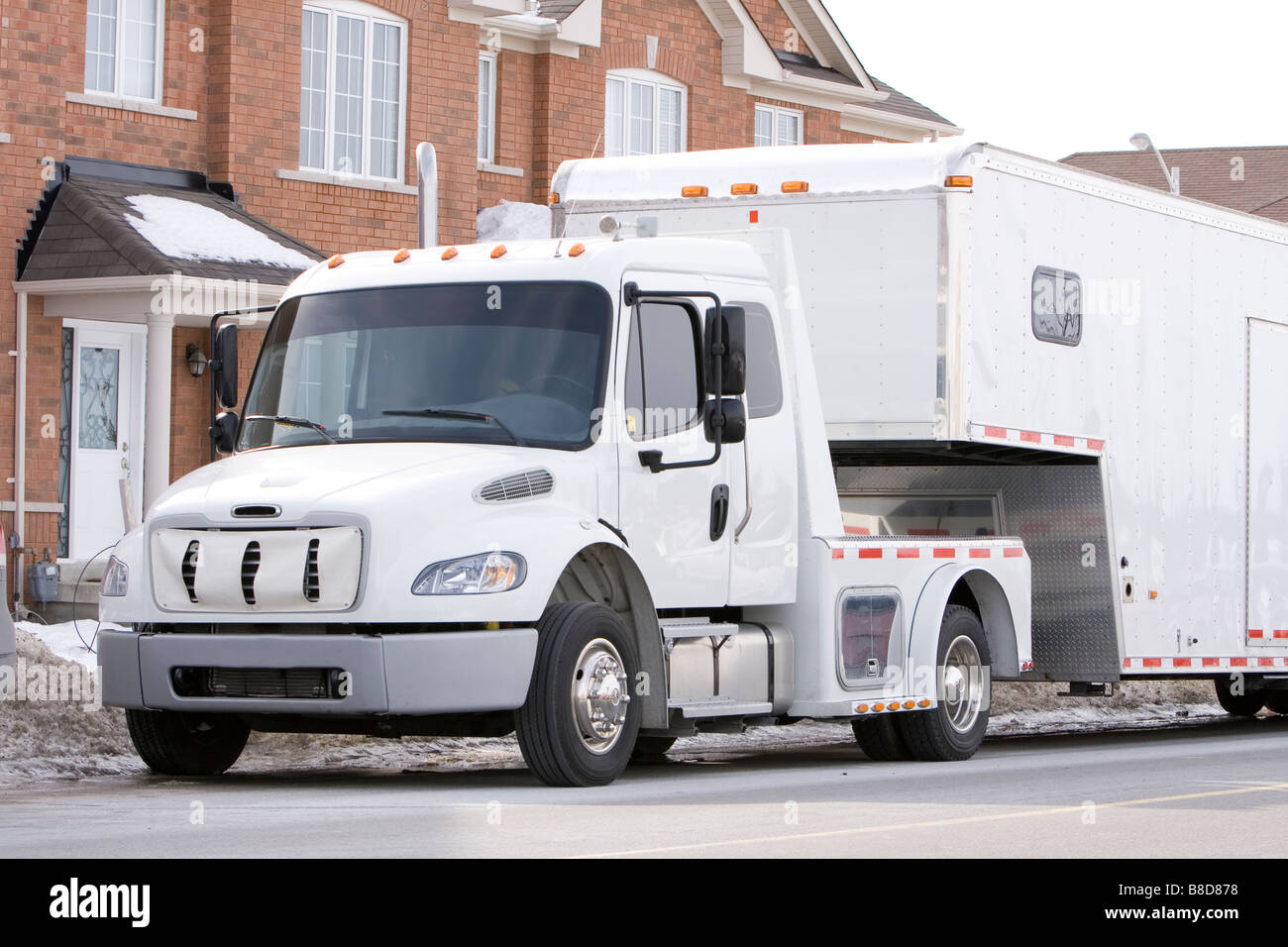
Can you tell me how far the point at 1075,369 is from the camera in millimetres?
14469

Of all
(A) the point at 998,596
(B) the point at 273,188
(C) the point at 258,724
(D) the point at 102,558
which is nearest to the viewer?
(C) the point at 258,724

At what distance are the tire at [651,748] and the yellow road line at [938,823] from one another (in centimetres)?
393

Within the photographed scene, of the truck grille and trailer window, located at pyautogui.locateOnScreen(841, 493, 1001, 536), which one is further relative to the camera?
trailer window, located at pyautogui.locateOnScreen(841, 493, 1001, 536)

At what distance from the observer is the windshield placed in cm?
1131

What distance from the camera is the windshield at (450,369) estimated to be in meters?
11.3

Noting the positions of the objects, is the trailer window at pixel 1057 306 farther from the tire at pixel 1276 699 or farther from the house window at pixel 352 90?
the house window at pixel 352 90

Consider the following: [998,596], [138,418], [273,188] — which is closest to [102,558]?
[138,418]

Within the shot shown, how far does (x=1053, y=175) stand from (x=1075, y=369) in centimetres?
127

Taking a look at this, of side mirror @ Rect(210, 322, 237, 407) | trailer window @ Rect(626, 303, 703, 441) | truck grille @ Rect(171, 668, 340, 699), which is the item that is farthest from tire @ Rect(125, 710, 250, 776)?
trailer window @ Rect(626, 303, 703, 441)

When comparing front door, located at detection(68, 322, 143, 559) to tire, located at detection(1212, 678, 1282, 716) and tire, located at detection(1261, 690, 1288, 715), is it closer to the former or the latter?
tire, located at detection(1212, 678, 1282, 716)

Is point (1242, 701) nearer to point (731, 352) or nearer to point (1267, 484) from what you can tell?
point (1267, 484)

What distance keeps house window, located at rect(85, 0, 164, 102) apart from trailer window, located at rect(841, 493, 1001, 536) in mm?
10409

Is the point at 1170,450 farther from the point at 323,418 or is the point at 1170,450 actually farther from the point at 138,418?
the point at 138,418

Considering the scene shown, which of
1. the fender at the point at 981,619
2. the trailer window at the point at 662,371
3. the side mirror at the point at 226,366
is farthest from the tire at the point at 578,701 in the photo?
the fender at the point at 981,619
